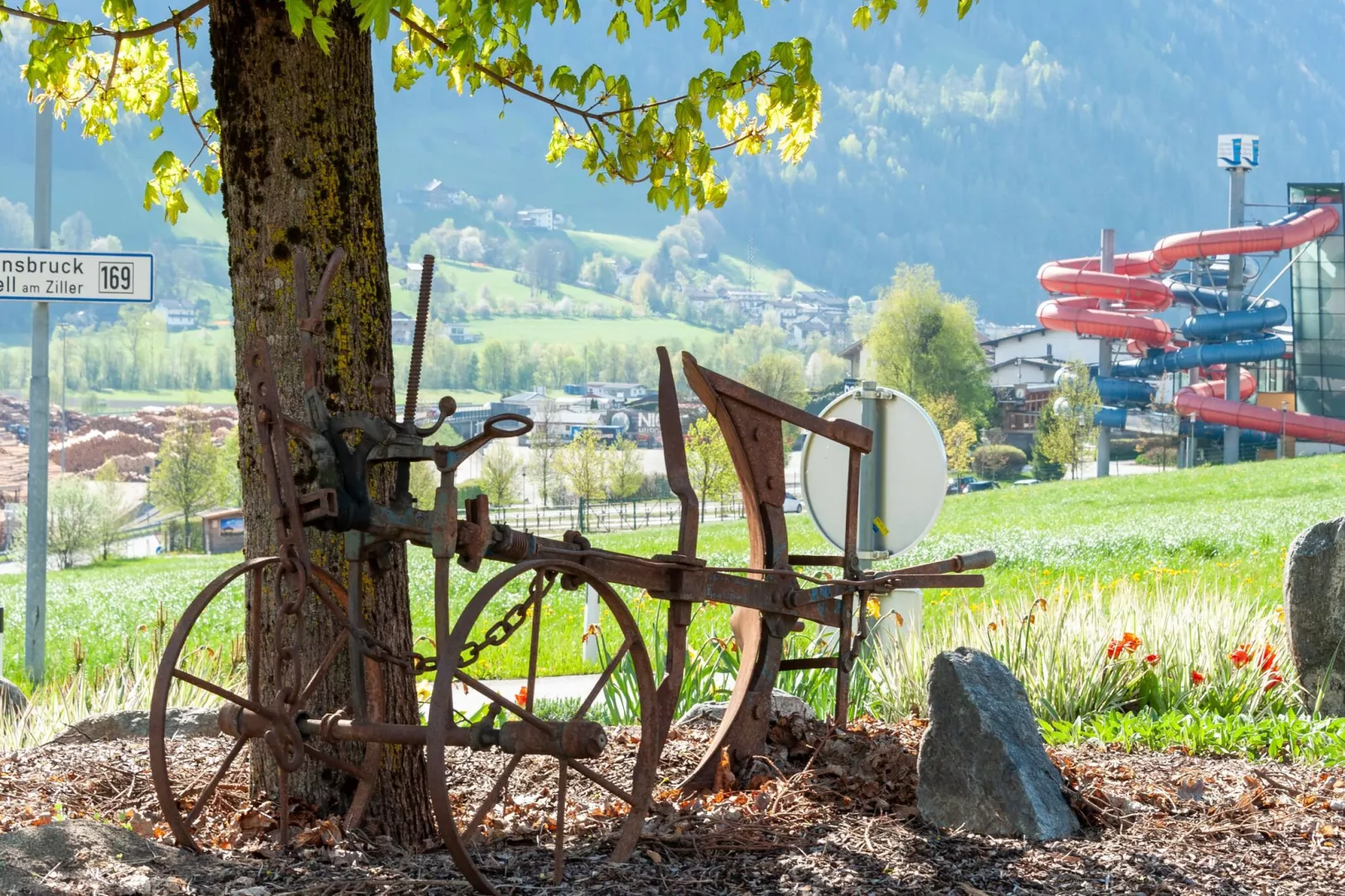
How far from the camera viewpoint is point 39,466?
25.9ft

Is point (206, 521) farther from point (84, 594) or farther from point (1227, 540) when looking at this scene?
point (1227, 540)

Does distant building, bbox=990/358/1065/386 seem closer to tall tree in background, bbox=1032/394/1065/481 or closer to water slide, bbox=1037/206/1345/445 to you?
tall tree in background, bbox=1032/394/1065/481

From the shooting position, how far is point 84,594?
21516mm

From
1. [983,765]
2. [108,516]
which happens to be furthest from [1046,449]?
[983,765]

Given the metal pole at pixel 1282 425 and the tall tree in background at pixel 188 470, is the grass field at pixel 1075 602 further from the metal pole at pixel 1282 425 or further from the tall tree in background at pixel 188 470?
the tall tree in background at pixel 188 470

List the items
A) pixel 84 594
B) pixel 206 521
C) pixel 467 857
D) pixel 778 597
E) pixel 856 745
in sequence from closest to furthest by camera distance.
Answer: pixel 467 857
pixel 778 597
pixel 856 745
pixel 84 594
pixel 206 521

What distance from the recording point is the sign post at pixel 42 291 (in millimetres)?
7066

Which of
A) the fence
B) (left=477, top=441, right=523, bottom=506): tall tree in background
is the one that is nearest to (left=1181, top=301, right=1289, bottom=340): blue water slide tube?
the fence

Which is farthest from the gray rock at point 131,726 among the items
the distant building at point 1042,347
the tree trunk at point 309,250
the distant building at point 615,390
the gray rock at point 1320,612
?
the distant building at point 615,390

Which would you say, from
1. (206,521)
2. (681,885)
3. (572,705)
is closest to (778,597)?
(681,885)

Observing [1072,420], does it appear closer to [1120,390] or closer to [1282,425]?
[1120,390]

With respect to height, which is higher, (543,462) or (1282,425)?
(1282,425)

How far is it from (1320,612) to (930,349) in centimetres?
8039

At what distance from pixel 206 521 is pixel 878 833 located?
78.9 metres
